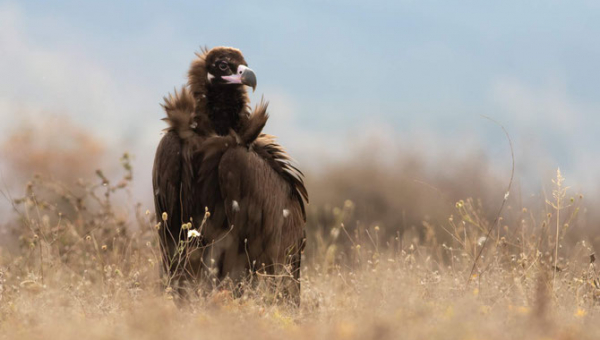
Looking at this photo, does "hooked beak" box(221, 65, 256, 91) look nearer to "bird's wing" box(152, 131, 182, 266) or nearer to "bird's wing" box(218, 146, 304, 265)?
"bird's wing" box(218, 146, 304, 265)

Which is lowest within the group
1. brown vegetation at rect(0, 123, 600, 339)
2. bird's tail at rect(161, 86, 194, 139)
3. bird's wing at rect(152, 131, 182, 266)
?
brown vegetation at rect(0, 123, 600, 339)

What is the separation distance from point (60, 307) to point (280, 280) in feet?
6.22

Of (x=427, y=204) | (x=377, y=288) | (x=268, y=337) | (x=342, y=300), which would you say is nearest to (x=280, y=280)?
(x=342, y=300)

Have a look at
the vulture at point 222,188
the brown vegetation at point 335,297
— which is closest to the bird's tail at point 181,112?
the vulture at point 222,188

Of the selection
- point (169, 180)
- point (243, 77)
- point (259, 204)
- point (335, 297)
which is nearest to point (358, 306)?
point (335, 297)

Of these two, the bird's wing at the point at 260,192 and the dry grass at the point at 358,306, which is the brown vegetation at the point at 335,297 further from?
the bird's wing at the point at 260,192

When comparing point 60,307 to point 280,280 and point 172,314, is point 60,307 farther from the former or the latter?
point 280,280

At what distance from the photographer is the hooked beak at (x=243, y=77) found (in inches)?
277

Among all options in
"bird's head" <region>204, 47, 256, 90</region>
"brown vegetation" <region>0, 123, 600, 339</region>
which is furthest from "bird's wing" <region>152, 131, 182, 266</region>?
"bird's head" <region>204, 47, 256, 90</region>

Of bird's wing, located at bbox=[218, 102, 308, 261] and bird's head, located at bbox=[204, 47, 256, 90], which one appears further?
bird's head, located at bbox=[204, 47, 256, 90]

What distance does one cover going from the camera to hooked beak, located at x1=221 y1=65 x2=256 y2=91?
7027 millimetres

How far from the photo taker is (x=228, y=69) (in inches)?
283

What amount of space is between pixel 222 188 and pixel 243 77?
1164mm

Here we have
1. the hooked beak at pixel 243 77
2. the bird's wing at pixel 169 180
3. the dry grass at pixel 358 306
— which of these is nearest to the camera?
the dry grass at pixel 358 306
